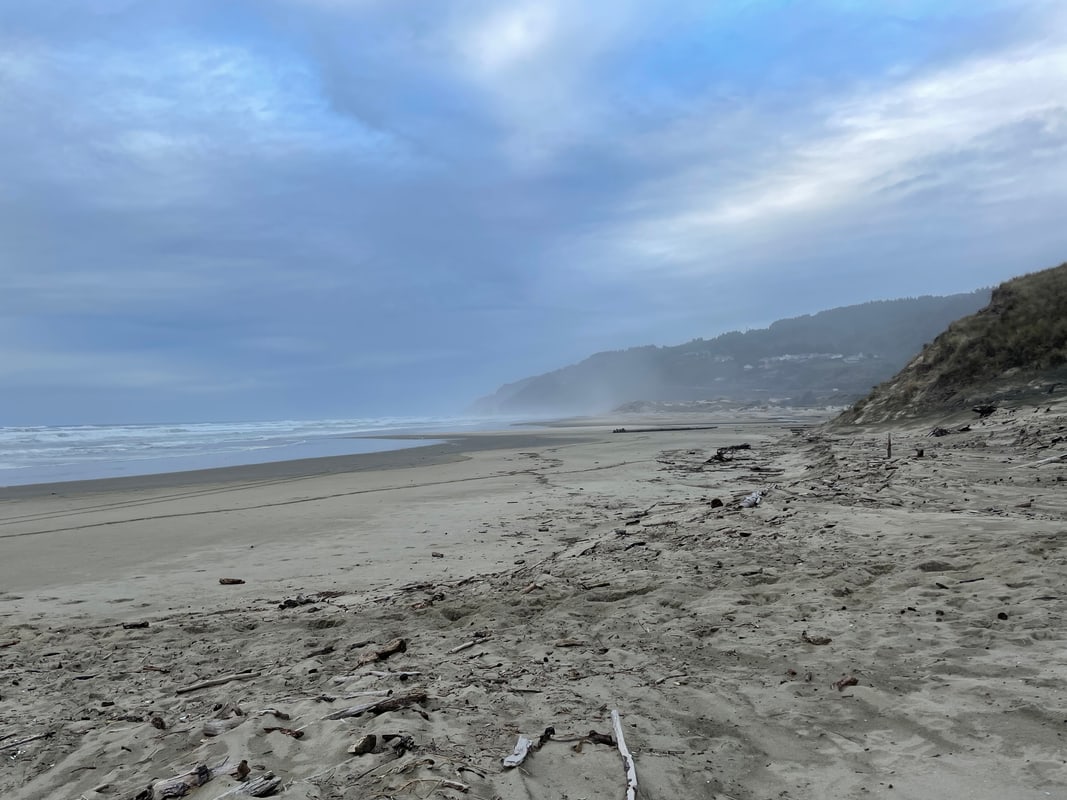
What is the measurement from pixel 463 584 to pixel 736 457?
13428mm

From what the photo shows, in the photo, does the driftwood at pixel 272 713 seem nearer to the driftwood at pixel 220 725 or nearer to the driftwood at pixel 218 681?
the driftwood at pixel 220 725

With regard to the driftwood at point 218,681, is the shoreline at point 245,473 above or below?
above

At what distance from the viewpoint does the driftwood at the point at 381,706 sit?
3436mm

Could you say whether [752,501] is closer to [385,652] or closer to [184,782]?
[385,652]

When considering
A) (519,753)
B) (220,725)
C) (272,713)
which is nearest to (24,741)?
(220,725)

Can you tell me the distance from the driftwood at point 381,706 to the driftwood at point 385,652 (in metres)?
0.92

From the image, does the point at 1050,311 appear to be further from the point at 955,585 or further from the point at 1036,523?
the point at 955,585

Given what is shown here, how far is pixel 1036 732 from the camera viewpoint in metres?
2.86

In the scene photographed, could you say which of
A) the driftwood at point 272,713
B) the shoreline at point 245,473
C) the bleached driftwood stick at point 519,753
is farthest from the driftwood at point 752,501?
the shoreline at point 245,473

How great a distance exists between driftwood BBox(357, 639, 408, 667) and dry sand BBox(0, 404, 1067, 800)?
0.15ft

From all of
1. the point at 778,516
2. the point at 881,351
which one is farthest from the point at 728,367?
the point at 778,516

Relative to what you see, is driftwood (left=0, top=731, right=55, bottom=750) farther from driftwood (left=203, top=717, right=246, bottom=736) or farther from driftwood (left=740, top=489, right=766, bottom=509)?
driftwood (left=740, top=489, right=766, bottom=509)

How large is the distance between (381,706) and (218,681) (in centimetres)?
158

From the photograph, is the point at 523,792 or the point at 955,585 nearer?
the point at 523,792
